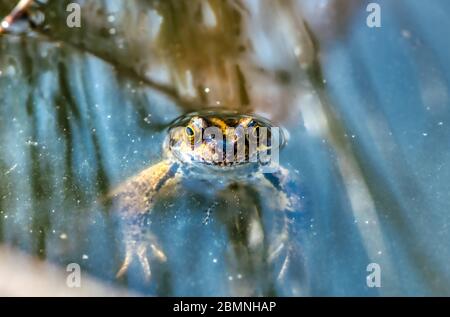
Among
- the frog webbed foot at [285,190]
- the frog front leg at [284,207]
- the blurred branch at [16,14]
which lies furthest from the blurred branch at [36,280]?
the blurred branch at [16,14]

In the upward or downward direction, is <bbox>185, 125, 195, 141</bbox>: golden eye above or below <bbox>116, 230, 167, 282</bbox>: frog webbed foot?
above

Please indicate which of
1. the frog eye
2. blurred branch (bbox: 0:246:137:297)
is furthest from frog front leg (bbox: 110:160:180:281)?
the frog eye

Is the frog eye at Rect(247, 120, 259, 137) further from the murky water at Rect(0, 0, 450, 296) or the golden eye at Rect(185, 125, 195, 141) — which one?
the golden eye at Rect(185, 125, 195, 141)

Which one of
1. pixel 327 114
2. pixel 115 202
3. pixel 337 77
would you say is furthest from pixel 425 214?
pixel 115 202

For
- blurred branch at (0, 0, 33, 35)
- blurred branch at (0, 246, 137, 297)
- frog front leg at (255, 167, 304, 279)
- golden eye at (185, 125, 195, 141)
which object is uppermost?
blurred branch at (0, 0, 33, 35)

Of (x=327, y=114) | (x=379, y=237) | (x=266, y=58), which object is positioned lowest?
(x=379, y=237)

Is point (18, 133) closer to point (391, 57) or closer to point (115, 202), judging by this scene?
point (115, 202)

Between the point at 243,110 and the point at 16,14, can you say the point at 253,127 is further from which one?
the point at 16,14

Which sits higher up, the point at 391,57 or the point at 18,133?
the point at 391,57

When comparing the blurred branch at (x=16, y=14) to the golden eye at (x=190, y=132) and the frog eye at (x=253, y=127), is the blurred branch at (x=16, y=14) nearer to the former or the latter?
the golden eye at (x=190, y=132)
